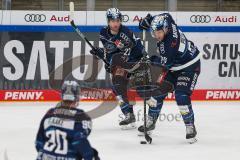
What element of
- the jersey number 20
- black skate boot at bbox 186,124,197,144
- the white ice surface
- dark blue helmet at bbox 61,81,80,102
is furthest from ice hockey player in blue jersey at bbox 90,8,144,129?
the jersey number 20

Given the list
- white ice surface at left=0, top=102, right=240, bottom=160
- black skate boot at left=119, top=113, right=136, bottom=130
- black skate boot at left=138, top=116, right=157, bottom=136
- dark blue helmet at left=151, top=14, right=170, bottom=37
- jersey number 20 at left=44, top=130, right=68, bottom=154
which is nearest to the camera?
jersey number 20 at left=44, top=130, right=68, bottom=154

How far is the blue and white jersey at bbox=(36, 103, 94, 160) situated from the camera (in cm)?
421

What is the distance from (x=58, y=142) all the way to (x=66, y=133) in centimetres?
9

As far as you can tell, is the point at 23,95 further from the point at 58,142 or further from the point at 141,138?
the point at 58,142

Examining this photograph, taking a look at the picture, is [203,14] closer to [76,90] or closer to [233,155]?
[233,155]

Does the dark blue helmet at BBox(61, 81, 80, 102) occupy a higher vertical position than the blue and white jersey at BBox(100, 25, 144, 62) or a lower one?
lower

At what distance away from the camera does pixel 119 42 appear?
25.3ft

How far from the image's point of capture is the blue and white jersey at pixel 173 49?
6789 mm

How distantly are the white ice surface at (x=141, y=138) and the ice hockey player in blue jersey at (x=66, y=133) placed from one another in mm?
2034

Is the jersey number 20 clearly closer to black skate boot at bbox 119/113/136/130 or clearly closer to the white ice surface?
the white ice surface

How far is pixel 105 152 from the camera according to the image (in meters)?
6.62

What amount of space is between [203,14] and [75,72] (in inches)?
99.7

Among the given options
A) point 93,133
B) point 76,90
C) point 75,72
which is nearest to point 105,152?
point 93,133

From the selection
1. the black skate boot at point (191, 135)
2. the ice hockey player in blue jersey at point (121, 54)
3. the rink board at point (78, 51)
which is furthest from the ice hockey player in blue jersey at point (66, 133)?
the rink board at point (78, 51)
